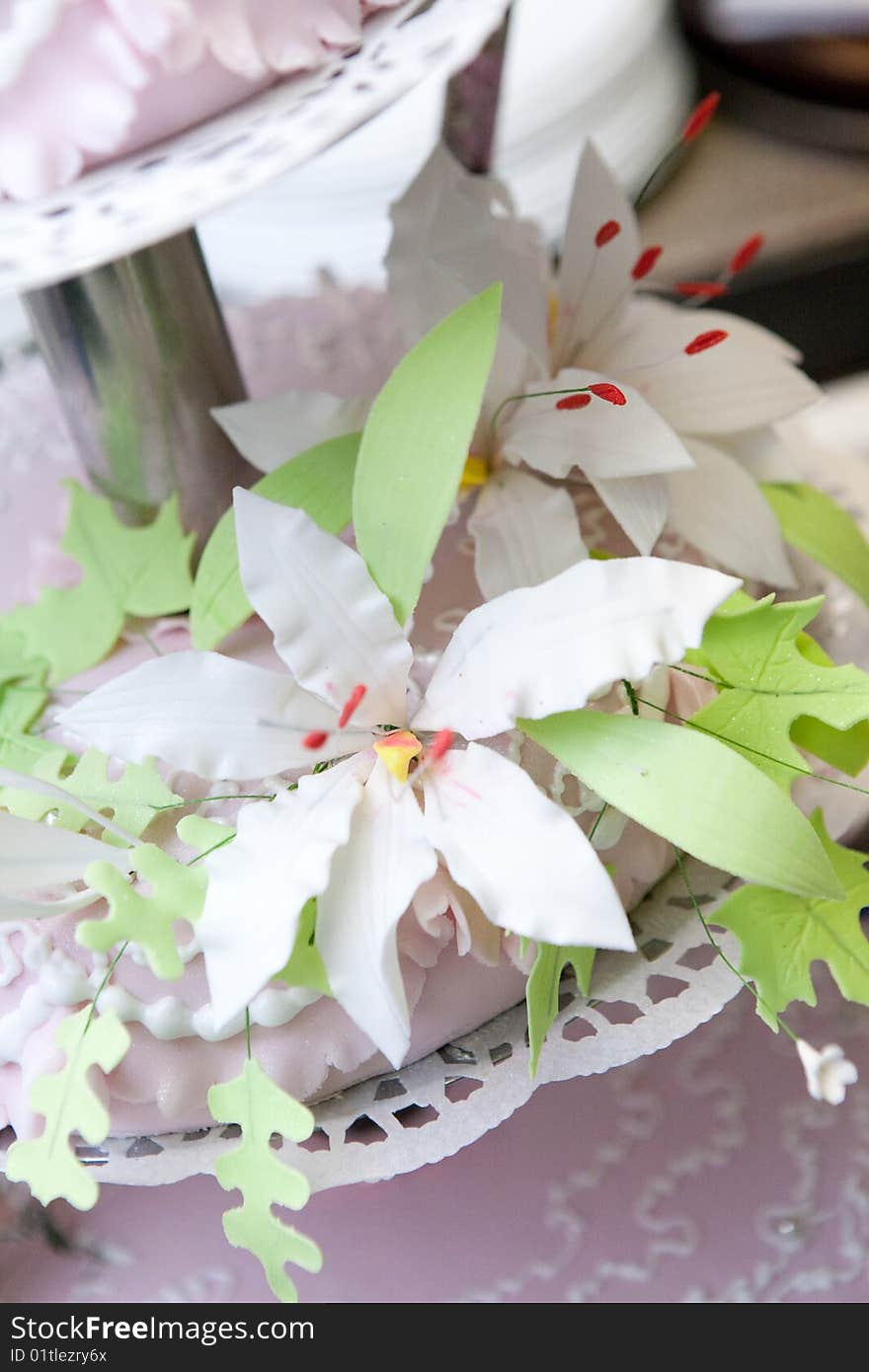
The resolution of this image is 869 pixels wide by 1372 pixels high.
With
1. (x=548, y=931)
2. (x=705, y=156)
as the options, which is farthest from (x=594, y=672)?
(x=705, y=156)

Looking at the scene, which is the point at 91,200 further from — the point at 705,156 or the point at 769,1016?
the point at 705,156

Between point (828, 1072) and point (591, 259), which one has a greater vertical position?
point (591, 259)

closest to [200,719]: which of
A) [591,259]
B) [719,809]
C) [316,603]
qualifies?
[316,603]

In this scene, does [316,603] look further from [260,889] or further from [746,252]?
[746,252]

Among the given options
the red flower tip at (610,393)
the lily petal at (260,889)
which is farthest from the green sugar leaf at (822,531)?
the lily petal at (260,889)

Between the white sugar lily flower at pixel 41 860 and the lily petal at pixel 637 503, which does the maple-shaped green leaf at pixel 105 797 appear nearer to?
the white sugar lily flower at pixel 41 860
